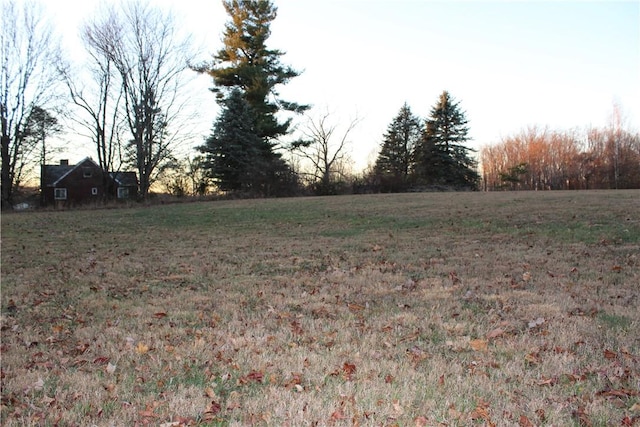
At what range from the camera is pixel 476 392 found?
2941 mm

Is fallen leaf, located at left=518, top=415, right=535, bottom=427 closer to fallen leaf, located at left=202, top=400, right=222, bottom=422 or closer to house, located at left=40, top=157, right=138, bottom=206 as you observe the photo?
fallen leaf, located at left=202, top=400, right=222, bottom=422

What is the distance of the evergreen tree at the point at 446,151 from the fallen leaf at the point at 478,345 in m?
36.1

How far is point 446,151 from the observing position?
41312 millimetres

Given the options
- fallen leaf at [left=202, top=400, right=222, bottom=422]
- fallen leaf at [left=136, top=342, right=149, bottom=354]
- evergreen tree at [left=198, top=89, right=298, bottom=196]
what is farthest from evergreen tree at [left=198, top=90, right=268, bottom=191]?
fallen leaf at [left=202, top=400, right=222, bottom=422]

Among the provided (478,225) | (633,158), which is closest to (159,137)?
(478,225)

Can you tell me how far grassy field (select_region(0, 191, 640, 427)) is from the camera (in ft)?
9.20

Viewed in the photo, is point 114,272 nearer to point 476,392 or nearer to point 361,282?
point 361,282

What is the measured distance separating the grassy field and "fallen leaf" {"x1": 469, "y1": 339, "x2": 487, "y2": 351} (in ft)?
0.07

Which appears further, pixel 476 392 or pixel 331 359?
pixel 331 359

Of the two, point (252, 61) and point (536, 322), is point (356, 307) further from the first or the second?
point (252, 61)

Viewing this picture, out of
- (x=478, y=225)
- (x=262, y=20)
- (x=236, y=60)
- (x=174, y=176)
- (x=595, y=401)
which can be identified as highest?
(x=262, y=20)

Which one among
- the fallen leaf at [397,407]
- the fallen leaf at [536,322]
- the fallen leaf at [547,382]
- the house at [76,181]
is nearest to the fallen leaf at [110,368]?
the fallen leaf at [397,407]

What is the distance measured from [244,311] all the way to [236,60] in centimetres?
3321

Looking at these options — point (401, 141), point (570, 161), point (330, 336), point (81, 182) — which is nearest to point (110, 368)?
point (330, 336)
